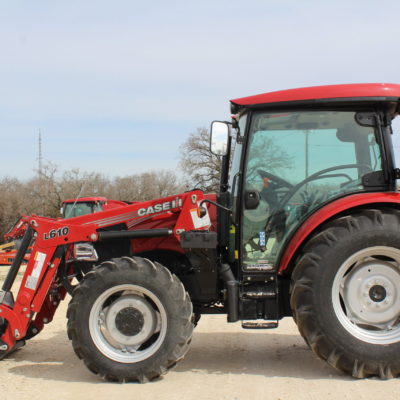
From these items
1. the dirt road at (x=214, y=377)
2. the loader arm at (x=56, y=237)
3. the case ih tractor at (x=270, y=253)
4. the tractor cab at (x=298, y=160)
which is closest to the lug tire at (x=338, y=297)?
the case ih tractor at (x=270, y=253)

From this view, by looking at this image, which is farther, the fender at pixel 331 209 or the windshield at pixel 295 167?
the windshield at pixel 295 167

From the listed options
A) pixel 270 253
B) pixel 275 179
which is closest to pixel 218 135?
pixel 275 179

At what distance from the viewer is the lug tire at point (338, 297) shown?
4.44 meters

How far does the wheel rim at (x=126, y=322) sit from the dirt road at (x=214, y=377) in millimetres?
322

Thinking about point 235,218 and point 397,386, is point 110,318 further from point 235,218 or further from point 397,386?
point 397,386

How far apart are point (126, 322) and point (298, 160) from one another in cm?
207

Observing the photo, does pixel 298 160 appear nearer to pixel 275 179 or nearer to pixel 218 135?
pixel 275 179

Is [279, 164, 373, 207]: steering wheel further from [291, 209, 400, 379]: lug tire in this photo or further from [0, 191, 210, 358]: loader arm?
[0, 191, 210, 358]: loader arm

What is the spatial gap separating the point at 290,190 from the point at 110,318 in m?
1.94

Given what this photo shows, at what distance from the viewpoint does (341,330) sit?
448 centimetres

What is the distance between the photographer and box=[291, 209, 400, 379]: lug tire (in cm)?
444

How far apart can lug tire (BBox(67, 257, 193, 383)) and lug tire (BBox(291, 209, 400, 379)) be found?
3.36 feet

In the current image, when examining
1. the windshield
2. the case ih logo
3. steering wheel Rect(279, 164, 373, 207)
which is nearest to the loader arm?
the case ih logo

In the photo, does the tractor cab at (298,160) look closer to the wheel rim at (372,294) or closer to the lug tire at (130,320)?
the wheel rim at (372,294)
